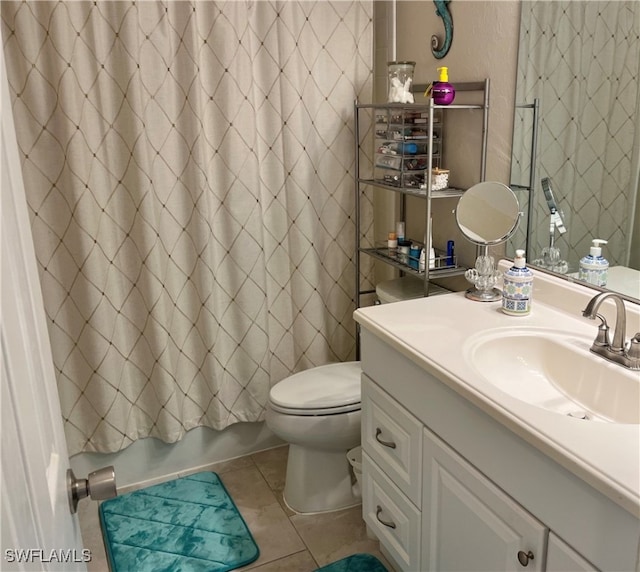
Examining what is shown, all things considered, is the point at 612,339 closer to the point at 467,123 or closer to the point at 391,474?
the point at 391,474

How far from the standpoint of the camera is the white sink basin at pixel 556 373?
1.31 metres

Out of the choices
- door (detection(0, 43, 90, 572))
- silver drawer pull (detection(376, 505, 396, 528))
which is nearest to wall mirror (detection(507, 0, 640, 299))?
silver drawer pull (detection(376, 505, 396, 528))

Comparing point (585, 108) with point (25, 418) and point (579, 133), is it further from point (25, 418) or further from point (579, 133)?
point (25, 418)

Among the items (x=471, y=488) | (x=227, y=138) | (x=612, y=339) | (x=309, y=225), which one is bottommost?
(x=471, y=488)

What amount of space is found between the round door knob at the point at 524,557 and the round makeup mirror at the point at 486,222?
30.5 inches

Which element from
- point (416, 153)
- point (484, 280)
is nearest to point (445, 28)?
point (416, 153)

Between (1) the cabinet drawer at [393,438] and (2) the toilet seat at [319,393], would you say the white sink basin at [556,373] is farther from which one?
(2) the toilet seat at [319,393]

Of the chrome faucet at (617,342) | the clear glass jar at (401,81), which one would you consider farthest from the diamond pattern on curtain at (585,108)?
the clear glass jar at (401,81)

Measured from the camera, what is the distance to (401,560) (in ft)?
5.57

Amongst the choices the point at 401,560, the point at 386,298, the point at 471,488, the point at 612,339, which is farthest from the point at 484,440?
the point at 386,298

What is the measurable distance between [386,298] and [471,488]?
0.94m

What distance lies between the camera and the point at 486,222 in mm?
1824

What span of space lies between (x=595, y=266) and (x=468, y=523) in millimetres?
746

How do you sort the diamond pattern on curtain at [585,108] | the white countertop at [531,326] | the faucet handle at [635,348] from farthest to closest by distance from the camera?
the diamond pattern on curtain at [585,108], the faucet handle at [635,348], the white countertop at [531,326]
